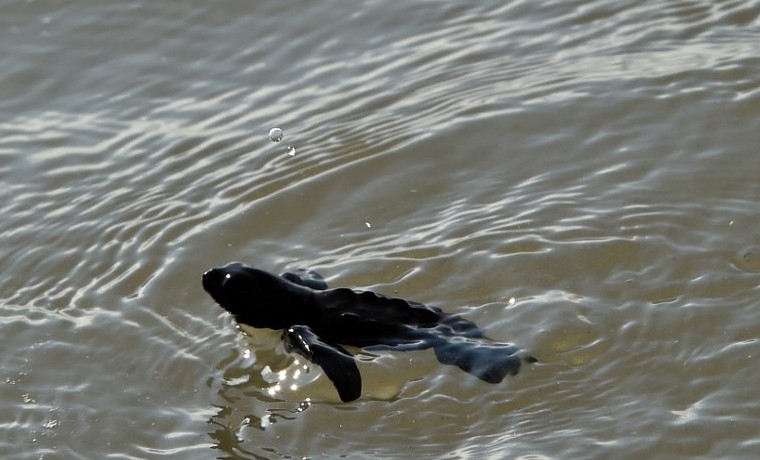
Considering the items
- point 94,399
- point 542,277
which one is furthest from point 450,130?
point 94,399

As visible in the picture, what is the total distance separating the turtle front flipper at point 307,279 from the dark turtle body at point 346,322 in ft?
0.26

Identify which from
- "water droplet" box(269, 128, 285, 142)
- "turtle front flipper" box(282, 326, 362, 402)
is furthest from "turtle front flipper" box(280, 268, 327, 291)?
"water droplet" box(269, 128, 285, 142)

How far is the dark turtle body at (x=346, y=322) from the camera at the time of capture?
6988mm

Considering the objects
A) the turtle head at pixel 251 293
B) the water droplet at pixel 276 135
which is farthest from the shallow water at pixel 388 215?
the turtle head at pixel 251 293

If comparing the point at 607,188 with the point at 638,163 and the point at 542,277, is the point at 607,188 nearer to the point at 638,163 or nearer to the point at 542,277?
the point at 638,163

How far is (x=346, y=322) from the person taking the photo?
729cm

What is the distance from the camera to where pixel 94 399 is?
285 inches

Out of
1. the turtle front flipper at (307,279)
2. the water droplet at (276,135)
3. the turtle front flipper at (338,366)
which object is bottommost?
the turtle front flipper at (338,366)

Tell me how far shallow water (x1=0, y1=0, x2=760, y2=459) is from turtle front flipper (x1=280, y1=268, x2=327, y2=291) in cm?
25

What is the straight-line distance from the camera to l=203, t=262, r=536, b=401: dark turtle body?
6988mm

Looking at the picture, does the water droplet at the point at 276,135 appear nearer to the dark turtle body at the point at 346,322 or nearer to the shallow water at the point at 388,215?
the shallow water at the point at 388,215

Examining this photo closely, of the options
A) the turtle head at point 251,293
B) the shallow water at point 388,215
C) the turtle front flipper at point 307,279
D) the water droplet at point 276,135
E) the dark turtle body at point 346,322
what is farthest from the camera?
the water droplet at point 276,135

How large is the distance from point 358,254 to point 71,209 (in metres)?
2.00

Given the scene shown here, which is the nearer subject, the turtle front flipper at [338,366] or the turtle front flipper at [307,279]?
the turtle front flipper at [338,366]
